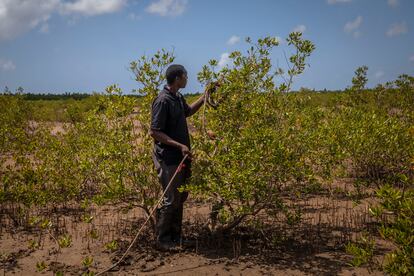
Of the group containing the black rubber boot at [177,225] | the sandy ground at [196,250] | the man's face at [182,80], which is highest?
the man's face at [182,80]

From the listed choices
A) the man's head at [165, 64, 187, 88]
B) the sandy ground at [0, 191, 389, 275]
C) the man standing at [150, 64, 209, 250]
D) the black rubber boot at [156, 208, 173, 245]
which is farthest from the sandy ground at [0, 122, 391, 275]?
the man's head at [165, 64, 187, 88]

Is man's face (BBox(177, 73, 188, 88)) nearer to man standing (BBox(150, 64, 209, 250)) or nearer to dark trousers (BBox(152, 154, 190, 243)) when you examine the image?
man standing (BBox(150, 64, 209, 250))

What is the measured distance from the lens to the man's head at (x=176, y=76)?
4.41 meters

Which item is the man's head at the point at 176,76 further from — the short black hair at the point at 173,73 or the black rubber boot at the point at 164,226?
the black rubber boot at the point at 164,226

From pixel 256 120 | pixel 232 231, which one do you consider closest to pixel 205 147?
pixel 256 120

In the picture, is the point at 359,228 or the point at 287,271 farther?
the point at 359,228

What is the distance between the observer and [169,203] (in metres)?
4.48

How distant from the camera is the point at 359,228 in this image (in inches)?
215

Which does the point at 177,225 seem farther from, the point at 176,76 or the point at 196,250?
the point at 176,76

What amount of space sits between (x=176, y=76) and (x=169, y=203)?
1415 mm

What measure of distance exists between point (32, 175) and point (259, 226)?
379cm

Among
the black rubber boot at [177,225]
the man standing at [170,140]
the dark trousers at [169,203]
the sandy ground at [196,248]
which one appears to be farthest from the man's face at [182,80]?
the sandy ground at [196,248]

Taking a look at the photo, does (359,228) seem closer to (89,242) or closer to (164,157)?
(164,157)

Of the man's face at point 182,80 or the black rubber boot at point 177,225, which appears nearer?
the man's face at point 182,80
